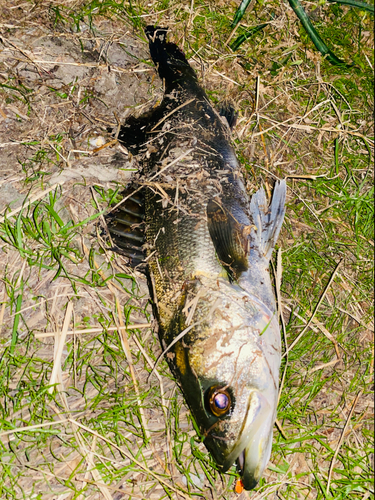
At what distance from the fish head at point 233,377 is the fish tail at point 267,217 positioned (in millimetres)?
517

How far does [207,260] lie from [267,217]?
2.61 feet

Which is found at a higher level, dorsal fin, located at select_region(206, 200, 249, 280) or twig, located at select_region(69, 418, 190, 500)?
dorsal fin, located at select_region(206, 200, 249, 280)

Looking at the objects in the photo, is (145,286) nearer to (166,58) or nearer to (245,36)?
(166,58)

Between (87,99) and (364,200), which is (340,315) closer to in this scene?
(364,200)

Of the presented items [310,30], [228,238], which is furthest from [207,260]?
[310,30]

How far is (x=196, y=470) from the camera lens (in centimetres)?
321

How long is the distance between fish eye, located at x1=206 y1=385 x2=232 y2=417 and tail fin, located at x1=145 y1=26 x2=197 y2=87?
2.63 metres

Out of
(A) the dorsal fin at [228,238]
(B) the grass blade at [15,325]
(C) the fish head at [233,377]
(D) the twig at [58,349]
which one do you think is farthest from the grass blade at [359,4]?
(B) the grass blade at [15,325]

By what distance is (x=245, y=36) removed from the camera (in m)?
3.60

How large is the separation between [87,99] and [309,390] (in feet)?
11.5

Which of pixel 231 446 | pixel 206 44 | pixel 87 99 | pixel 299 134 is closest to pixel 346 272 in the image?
pixel 299 134

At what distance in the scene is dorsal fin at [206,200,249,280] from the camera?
2.70 meters

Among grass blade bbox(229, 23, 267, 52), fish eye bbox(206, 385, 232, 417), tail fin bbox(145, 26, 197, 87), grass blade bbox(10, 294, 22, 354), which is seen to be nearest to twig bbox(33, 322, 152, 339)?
grass blade bbox(10, 294, 22, 354)

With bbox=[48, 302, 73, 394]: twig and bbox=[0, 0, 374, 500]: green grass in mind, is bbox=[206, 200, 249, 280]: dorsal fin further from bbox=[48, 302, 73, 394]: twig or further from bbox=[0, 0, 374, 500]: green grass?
bbox=[48, 302, 73, 394]: twig
